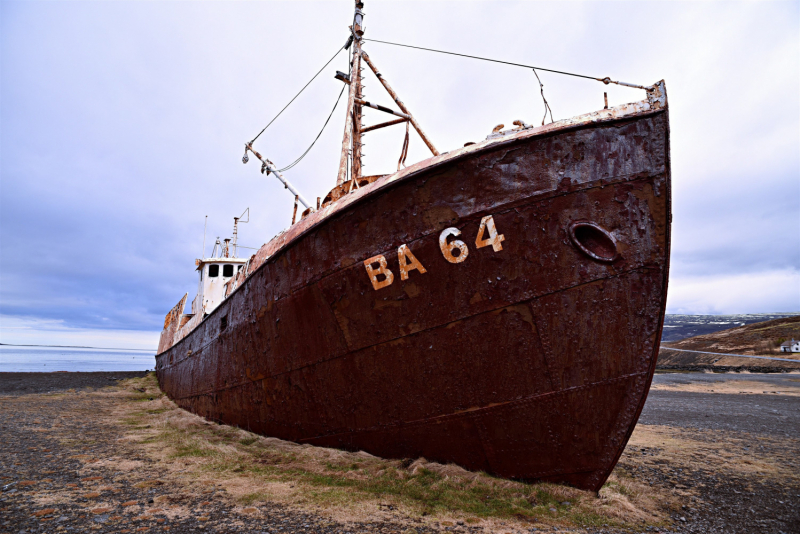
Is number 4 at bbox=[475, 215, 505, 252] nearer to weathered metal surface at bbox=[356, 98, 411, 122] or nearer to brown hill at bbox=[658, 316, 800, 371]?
weathered metal surface at bbox=[356, 98, 411, 122]

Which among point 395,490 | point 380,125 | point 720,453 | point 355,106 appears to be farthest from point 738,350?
point 395,490

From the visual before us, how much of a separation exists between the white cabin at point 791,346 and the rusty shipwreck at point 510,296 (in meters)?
41.7

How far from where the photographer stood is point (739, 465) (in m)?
4.66

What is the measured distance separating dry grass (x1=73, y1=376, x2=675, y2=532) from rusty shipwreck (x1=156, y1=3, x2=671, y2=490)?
0.18 meters

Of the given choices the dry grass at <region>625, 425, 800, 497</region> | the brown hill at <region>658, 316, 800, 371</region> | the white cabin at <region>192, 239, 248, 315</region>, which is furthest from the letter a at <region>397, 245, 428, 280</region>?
the brown hill at <region>658, 316, 800, 371</region>

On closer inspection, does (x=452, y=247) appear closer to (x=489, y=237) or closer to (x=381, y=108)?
(x=489, y=237)

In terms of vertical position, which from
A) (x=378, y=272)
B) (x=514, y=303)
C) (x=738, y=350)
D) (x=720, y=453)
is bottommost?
(x=738, y=350)

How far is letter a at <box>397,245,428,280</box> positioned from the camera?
3.65m

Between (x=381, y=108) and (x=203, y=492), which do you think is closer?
(x=203, y=492)

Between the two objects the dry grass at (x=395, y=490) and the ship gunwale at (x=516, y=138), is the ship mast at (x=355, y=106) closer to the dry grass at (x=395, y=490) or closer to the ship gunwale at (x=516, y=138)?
the ship gunwale at (x=516, y=138)

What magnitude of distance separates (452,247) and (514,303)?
0.69 meters

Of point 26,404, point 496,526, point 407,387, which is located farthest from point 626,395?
point 26,404

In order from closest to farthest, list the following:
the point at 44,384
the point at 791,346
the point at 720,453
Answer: the point at 720,453 < the point at 44,384 < the point at 791,346

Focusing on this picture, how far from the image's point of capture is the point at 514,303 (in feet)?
11.1
